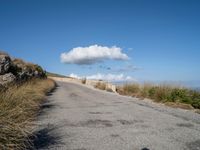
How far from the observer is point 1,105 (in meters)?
6.74

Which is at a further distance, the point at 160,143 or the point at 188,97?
the point at 188,97

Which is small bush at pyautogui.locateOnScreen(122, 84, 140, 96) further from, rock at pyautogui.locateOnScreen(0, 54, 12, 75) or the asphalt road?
the asphalt road

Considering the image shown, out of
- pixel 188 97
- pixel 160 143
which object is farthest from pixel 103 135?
pixel 188 97

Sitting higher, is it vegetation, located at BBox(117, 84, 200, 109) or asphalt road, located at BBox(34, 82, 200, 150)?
vegetation, located at BBox(117, 84, 200, 109)

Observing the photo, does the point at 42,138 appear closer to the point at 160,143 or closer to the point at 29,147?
the point at 29,147

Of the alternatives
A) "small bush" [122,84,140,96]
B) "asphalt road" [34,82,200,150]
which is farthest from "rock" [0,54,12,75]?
"small bush" [122,84,140,96]

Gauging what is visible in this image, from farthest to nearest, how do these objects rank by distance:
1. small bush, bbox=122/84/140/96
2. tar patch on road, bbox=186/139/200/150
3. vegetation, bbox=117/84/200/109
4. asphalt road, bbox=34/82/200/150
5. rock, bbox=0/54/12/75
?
small bush, bbox=122/84/140/96, vegetation, bbox=117/84/200/109, rock, bbox=0/54/12/75, asphalt road, bbox=34/82/200/150, tar patch on road, bbox=186/139/200/150

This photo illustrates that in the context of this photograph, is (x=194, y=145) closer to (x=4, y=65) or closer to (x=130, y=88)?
(x=4, y=65)

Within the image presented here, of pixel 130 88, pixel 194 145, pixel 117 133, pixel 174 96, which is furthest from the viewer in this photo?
pixel 130 88

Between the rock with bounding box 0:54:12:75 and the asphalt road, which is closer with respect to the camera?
the asphalt road

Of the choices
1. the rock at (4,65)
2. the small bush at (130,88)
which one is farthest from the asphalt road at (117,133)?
the small bush at (130,88)

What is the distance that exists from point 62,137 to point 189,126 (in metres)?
4.41

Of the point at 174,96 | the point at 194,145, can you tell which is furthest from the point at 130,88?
the point at 194,145

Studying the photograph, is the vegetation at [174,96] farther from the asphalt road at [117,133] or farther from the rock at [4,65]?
the rock at [4,65]
